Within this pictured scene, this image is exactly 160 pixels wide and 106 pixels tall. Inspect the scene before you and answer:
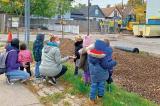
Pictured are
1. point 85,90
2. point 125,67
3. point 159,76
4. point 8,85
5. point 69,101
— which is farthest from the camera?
point 125,67

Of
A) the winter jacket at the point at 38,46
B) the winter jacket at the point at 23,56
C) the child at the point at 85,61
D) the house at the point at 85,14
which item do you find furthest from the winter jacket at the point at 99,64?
the house at the point at 85,14

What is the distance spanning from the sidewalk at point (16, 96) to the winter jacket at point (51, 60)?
0.70 m

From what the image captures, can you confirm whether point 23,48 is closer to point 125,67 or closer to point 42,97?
point 42,97

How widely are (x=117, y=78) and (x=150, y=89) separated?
160cm

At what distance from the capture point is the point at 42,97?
351 inches

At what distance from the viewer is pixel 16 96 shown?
9.12 m

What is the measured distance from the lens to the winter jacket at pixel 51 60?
9.58 m

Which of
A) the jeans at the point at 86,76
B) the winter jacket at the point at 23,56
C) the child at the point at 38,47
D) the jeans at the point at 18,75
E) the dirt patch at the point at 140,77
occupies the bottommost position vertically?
the dirt patch at the point at 140,77

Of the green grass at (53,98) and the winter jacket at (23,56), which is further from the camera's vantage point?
the winter jacket at (23,56)

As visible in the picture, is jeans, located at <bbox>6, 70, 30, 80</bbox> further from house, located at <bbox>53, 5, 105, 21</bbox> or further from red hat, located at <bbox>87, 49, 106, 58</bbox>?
house, located at <bbox>53, 5, 105, 21</bbox>

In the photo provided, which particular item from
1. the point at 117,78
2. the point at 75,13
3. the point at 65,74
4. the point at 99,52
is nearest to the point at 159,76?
the point at 117,78

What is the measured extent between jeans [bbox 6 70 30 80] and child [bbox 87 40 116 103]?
11.3 ft

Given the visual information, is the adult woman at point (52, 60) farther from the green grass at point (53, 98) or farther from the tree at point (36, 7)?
the tree at point (36, 7)

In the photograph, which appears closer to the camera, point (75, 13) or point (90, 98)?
point (90, 98)
